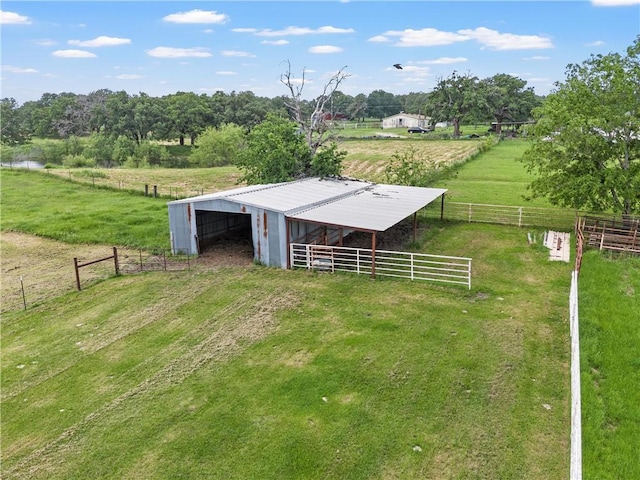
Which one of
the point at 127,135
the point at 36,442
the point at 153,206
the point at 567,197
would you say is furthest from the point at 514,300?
the point at 127,135

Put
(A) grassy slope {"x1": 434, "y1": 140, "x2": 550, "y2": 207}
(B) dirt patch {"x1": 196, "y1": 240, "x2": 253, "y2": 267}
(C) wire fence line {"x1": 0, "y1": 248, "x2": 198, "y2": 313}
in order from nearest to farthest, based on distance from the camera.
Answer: (C) wire fence line {"x1": 0, "y1": 248, "x2": 198, "y2": 313}
(B) dirt patch {"x1": 196, "y1": 240, "x2": 253, "y2": 267}
(A) grassy slope {"x1": 434, "y1": 140, "x2": 550, "y2": 207}

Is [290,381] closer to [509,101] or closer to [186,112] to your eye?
[186,112]

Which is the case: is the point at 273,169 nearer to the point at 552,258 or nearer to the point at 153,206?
the point at 153,206

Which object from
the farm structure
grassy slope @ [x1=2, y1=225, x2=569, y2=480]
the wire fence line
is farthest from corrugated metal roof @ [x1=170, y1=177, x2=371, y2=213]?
grassy slope @ [x1=2, y1=225, x2=569, y2=480]

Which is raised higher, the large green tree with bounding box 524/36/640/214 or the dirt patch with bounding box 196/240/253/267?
the large green tree with bounding box 524/36/640/214

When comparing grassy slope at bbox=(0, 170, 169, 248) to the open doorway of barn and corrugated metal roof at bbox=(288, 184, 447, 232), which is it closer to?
the open doorway of barn

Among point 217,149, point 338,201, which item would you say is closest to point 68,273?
point 338,201

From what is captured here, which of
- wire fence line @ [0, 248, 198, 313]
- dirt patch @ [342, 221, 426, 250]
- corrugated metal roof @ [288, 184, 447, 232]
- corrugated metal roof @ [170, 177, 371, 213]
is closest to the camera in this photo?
wire fence line @ [0, 248, 198, 313]
